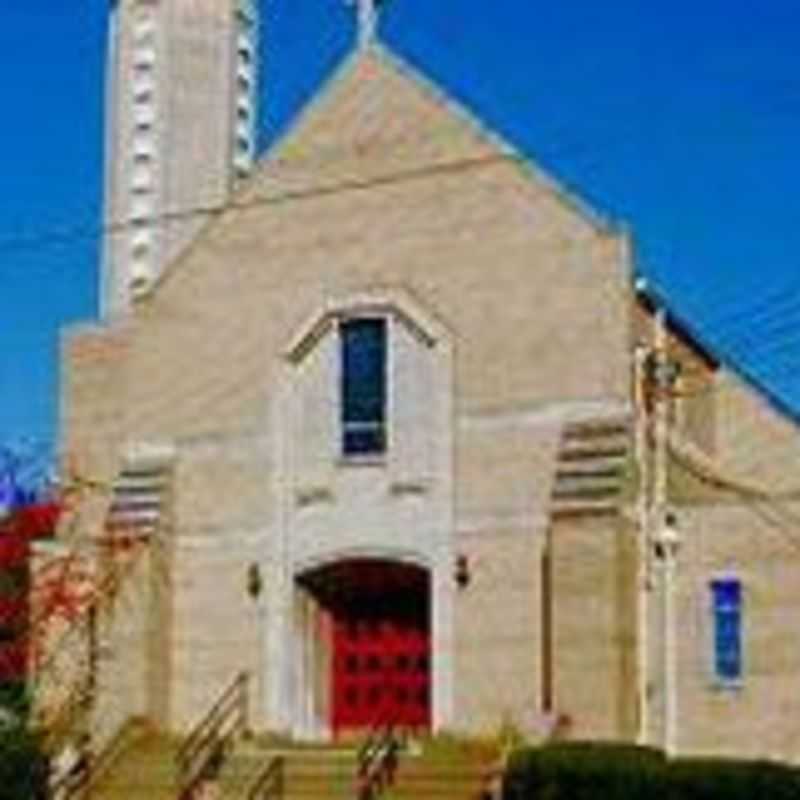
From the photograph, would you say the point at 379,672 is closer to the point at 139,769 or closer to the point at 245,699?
the point at 245,699

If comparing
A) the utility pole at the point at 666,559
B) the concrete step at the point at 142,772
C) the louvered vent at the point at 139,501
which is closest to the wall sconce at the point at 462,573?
the utility pole at the point at 666,559

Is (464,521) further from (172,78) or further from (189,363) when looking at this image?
(172,78)

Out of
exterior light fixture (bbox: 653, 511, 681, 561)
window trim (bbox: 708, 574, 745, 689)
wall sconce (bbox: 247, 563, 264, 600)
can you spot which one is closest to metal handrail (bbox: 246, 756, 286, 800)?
wall sconce (bbox: 247, 563, 264, 600)

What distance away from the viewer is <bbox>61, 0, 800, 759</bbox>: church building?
34875mm

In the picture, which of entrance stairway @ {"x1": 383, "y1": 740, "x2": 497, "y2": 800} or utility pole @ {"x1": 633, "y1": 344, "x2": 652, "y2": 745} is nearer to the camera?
entrance stairway @ {"x1": 383, "y1": 740, "x2": 497, "y2": 800}

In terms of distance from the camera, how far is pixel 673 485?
36125 millimetres

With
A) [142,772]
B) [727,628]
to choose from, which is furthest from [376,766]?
[727,628]

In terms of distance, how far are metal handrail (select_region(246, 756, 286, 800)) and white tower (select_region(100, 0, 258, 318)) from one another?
76.3 ft

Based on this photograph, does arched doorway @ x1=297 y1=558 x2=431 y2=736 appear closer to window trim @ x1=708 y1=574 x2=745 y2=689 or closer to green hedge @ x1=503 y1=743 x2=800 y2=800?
window trim @ x1=708 y1=574 x2=745 y2=689

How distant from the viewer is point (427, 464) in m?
37.7

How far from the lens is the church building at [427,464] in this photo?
114 ft

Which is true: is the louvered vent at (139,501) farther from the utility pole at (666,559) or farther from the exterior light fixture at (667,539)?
the exterior light fixture at (667,539)

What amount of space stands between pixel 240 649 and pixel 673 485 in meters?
7.39

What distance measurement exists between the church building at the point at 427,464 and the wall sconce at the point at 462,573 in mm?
58
